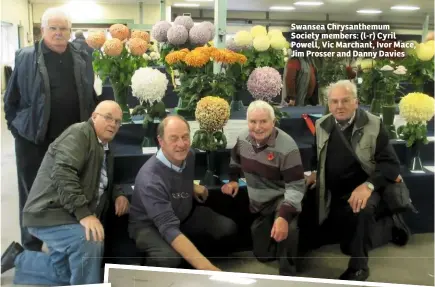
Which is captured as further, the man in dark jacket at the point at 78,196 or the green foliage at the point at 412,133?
the green foliage at the point at 412,133

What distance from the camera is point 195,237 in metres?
1.75

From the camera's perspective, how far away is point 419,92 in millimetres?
1785

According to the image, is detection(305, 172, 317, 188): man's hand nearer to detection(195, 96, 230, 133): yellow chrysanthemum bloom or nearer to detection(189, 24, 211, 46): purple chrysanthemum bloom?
detection(195, 96, 230, 133): yellow chrysanthemum bloom

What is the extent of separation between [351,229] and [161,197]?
0.81 meters

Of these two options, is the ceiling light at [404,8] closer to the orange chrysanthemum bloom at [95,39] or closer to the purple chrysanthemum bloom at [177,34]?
the purple chrysanthemum bloom at [177,34]

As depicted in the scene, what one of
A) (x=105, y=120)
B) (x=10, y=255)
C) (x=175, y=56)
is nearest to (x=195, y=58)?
(x=175, y=56)

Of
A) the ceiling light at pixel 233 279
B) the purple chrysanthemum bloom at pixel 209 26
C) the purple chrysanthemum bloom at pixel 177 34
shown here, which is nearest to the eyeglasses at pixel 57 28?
the purple chrysanthemum bloom at pixel 177 34

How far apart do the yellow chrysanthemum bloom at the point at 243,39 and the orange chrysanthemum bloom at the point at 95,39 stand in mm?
494

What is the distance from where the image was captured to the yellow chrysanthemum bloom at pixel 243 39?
5.60 ft

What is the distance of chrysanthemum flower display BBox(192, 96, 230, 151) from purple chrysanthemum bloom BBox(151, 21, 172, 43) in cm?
28

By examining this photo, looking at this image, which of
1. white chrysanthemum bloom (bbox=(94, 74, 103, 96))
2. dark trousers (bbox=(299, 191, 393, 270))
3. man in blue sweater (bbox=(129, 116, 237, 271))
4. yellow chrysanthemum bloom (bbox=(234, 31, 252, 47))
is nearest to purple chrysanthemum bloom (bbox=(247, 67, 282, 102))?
yellow chrysanthemum bloom (bbox=(234, 31, 252, 47))

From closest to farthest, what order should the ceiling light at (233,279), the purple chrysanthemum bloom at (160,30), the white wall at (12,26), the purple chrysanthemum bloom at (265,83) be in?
the ceiling light at (233,279)
the white wall at (12,26)
the purple chrysanthemum bloom at (160,30)
the purple chrysanthemum bloom at (265,83)

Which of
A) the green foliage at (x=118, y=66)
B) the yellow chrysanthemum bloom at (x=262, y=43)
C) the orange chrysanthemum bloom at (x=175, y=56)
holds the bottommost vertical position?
the green foliage at (x=118, y=66)

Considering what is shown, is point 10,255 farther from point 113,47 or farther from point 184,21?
point 184,21
